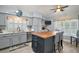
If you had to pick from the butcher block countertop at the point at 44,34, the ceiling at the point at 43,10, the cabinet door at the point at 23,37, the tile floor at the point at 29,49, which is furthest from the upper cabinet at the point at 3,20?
the butcher block countertop at the point at 44,34

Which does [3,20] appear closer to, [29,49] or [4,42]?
[4,42]

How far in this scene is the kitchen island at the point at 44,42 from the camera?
3.25 meters

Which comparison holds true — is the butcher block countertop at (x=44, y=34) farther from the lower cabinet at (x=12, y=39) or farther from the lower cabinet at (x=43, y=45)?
the lower cabinet at (x=12, y=39)

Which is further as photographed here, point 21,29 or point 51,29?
point 21,29

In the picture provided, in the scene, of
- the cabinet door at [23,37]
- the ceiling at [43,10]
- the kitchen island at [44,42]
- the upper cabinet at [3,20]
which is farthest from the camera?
the upper cabinet at [3,20]

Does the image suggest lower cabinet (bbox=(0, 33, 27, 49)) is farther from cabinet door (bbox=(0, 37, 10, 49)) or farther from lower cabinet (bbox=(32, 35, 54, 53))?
lower cabinet (bbox=(32, 35, 54, 53))

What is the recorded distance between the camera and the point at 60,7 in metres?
3.13

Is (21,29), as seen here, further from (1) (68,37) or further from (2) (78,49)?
(2) (78,49)

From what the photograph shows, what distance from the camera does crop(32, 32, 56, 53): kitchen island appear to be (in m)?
3.25

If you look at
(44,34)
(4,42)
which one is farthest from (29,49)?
(4,42)

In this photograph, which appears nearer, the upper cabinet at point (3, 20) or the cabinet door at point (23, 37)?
the cabinet door at point (23, 37)
